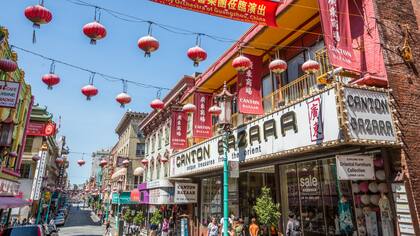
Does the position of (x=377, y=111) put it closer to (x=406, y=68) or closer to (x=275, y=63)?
(x=406, y=68)

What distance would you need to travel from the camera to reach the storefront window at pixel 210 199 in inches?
712

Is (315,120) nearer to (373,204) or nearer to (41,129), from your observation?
(373,204)

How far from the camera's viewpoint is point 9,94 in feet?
51.1

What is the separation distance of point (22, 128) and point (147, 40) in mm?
25096

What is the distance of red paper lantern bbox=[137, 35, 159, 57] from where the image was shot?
858 centimetres

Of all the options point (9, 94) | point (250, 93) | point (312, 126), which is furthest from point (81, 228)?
point (312, 126)

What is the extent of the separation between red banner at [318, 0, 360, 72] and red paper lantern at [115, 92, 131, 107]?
23.4ft

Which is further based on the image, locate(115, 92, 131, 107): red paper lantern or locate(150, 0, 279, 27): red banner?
locate(115, 92, 131, 107): red paper lantern

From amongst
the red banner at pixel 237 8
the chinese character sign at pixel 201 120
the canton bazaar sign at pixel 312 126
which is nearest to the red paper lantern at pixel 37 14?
the red banner at pixel 237 8

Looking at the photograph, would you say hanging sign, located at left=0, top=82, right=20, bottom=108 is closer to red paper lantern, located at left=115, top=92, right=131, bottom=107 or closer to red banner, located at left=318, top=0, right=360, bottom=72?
red paper lantern, located at left=115, top=92, right=131, bottom=107

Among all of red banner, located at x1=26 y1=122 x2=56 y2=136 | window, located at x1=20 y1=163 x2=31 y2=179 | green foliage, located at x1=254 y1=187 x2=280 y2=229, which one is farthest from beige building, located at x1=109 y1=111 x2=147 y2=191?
green foliage, located at x1=254 y1=187 x2=280 y2=229

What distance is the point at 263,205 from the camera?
11.1 metres

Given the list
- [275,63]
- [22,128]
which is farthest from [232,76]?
[22,128]

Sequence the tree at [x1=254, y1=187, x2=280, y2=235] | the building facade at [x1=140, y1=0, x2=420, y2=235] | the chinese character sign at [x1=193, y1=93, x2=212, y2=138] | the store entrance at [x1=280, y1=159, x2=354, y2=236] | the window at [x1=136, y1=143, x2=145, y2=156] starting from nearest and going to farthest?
the building facade at [x1=140, y1=0, x2=420, y2=235] → the store entrance at [x1=280, y1=159, x2=354, y2=236] → the tree at [x1=254, y1=187, x2=280, y2=235] → the chinese character sign at [x1=193, y1=93, x2=212, y2=138] → the window at [x1=136, y1=143, x2=145, y2=156]
